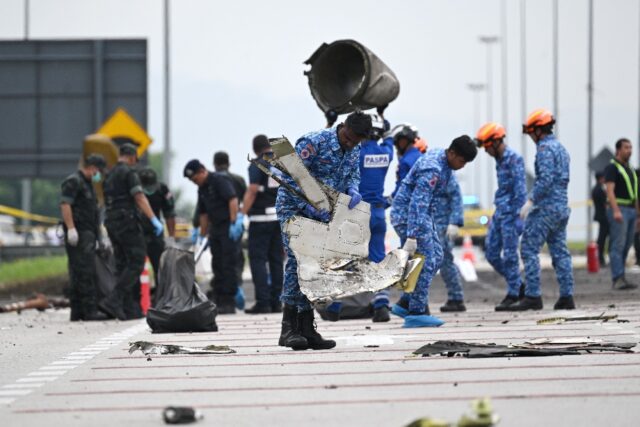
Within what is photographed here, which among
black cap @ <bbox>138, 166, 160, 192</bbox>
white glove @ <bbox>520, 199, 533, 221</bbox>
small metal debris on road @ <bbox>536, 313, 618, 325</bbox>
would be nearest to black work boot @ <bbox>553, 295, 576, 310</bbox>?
white glove @ <bbox>520, 199, 533, 221</bbox>

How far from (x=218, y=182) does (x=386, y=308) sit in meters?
4.34

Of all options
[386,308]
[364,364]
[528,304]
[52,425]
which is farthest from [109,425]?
[528,304]

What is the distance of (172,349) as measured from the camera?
12680mm

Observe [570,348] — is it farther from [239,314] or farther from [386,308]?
[239,314]

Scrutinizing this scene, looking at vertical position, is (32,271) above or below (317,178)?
below

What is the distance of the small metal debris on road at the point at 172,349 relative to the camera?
1255cm

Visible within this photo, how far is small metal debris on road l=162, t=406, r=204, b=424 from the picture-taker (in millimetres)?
8125

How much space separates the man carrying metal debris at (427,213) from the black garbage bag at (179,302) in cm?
198

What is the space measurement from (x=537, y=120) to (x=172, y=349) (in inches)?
251

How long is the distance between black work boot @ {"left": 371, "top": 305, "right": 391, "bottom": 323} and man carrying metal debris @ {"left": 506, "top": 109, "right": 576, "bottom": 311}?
1969mm

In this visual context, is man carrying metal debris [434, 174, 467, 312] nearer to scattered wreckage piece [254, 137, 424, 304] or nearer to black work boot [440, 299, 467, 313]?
black work boot [440, 299, 467, 313]

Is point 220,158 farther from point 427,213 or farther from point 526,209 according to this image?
point 427,213

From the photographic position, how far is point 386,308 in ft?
53.8

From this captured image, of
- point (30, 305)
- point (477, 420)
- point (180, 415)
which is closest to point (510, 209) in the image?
point (30, 305)
